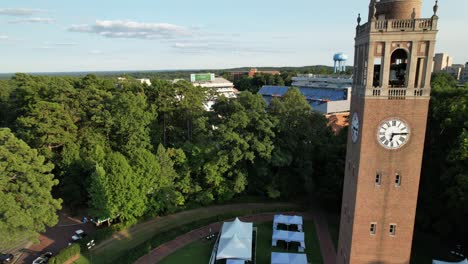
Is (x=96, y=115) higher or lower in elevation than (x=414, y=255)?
higher

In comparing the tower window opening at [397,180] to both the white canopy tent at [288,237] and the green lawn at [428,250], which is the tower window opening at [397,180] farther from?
the white canopy tent at [288,237]

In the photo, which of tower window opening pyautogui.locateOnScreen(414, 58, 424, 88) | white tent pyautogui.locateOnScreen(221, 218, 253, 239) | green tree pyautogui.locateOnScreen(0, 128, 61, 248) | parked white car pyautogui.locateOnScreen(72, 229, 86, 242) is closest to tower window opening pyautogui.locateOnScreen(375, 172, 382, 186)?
tower window opening pyautogui.locateOnScreen(414, 58, 424, 88)

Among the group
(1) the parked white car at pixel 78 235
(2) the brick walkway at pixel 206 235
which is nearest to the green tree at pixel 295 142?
(2) the brick walkway at pixel 206 235

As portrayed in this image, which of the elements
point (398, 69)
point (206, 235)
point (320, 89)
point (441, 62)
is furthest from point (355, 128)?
point (441, 62)

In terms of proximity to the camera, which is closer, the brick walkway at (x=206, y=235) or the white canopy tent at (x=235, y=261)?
the white canopy tent at (x=235, y=261)

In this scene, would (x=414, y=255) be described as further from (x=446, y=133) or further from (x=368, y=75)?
(x=368, y=75)

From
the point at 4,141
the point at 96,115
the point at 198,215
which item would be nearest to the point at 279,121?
the point at 198,215
